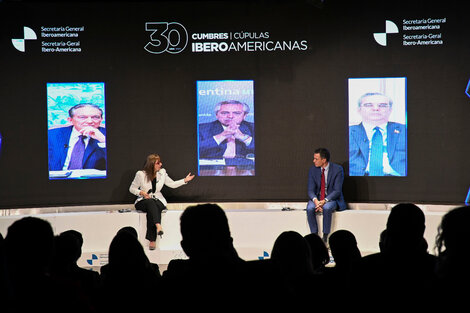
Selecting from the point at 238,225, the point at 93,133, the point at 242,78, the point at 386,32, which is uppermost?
the point at 386,32

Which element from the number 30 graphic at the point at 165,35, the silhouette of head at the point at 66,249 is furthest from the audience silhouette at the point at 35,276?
the number 30 graphic at the point at 165,35

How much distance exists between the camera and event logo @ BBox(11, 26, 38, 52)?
842 centimetres

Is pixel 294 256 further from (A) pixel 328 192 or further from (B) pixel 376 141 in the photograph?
(B) pixel 376 141

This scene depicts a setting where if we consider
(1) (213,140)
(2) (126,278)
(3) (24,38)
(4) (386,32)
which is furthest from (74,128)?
(2) (126,278)

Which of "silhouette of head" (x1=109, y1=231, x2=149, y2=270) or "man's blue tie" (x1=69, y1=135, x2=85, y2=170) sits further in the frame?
"man's blue tie" (x1=69, y1=135, x2=85, y2=170)

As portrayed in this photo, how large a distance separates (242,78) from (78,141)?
8.33ft

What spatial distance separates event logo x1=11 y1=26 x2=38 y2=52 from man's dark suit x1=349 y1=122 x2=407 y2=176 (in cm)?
474

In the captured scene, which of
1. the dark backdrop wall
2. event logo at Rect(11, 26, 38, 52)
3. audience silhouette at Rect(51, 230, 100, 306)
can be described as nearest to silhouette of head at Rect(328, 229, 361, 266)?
audience silhouette at Rect(51, 230, 100, 306)

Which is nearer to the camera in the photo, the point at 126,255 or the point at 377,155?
the point at 126,255

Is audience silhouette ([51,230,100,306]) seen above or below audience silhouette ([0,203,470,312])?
below

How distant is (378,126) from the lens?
834 centimetres

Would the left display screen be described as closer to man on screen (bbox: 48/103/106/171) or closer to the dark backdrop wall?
man on screen (bbox: 48/103/106/171)

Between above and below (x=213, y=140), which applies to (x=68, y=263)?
below

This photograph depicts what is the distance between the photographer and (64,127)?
8.48m
